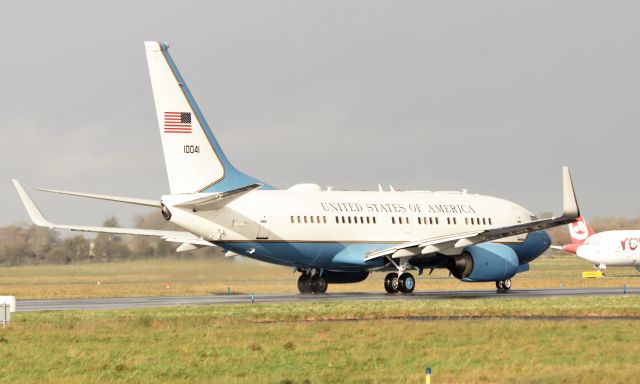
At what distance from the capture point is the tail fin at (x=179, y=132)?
4319 centimetres

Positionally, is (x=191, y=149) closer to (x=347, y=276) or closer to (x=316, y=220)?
(x=316, y=220)

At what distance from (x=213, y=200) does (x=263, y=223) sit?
2.76 metres

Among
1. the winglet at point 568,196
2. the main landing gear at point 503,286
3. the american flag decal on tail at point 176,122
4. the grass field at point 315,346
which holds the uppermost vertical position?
the american flag decal on tail at point 176,122

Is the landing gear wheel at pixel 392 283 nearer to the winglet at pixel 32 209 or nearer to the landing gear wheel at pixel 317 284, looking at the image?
the landing gear wheel at pixel 317 284

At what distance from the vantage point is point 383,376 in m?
20.3

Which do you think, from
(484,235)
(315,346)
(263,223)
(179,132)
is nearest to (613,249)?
(484,235)

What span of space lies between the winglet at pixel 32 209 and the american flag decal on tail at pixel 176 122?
360 inches

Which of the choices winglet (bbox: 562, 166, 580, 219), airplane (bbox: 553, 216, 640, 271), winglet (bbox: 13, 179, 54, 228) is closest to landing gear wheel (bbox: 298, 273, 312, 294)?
winglet (bbox: 13, 179, 54, 228)

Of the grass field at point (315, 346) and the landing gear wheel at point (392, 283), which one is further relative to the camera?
the landing gear wheel at point (392, 283)

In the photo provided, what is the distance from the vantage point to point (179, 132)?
43344mm

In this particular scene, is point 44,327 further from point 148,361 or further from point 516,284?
point 516,284

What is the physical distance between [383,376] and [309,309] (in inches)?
647

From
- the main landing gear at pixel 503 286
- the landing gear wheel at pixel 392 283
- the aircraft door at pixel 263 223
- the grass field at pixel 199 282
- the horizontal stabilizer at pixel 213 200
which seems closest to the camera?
the horizontal stabilizer at pixel 213 200

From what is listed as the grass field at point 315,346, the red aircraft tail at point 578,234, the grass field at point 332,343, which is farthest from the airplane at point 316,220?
the red aircraft tail at point 578,234
